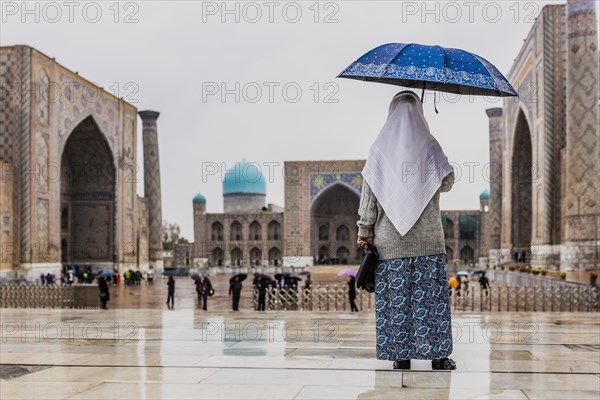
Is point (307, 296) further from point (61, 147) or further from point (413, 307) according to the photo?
point (61, 147)

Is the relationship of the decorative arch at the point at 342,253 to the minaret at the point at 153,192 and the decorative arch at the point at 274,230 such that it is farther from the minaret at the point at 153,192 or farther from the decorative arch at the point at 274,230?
the minaret at the point at 153,192

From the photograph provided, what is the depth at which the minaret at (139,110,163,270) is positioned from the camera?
104 ft

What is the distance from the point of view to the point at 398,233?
146 inches

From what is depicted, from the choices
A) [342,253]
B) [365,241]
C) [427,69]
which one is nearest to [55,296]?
[365,241]

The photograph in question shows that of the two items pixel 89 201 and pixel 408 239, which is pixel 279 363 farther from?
pixel 89 201

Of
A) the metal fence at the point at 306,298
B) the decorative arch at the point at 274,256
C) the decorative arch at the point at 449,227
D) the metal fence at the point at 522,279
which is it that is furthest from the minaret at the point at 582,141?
the decorative arch at the point at 274,256

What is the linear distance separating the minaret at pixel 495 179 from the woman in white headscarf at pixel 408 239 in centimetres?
2742

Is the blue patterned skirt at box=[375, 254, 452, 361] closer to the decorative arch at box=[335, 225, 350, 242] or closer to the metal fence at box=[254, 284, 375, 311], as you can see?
the metal fence at box=[254, 284, 375, 311]

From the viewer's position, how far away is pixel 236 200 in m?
53.0

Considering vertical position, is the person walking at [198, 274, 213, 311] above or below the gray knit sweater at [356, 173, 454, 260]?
below

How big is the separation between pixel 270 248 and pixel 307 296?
36835mm

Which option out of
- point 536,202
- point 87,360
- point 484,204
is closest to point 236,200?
point 484,204

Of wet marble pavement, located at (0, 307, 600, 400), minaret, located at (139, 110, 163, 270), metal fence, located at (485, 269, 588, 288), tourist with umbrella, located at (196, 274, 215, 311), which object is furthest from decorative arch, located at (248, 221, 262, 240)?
wet marble pavement, located at (0, 307, 600, 400)

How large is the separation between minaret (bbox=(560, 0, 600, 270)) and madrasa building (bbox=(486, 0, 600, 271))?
0.02 metres
